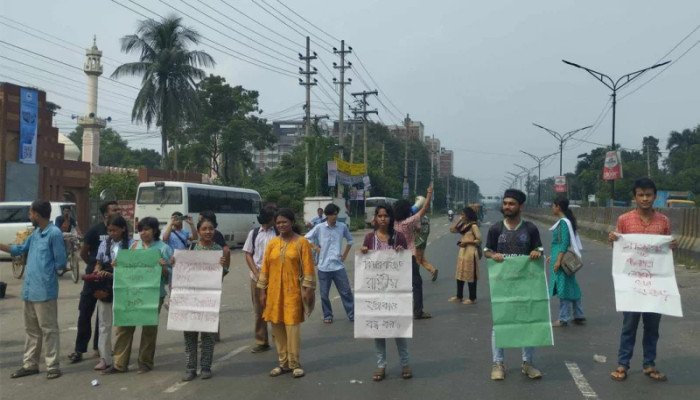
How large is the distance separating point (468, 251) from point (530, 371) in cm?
538

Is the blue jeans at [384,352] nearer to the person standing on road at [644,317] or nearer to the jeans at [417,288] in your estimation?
the person standing on road at [644,317]

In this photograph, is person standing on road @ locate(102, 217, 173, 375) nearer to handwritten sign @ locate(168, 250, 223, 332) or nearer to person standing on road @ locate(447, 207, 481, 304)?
handwritten sign @ locate(168, 250, 223, 332)

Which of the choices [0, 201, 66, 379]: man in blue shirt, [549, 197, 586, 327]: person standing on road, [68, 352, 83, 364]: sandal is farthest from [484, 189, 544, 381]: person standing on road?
[68, 352, 83, 364]: sandal

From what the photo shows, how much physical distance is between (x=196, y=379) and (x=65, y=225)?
430 inches

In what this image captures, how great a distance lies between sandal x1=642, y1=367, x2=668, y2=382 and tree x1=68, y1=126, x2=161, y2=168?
293ft

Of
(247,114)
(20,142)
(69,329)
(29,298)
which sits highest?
(247,114)

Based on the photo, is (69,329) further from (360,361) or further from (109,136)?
(109,136)

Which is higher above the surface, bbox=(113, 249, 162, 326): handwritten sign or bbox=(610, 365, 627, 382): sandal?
bbox=(113, 249, 162, 326): handwritten sign

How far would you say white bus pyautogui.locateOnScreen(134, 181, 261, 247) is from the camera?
27.4 meters

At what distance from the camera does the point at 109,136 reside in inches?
3898

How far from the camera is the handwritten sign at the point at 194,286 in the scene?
23.9 feet

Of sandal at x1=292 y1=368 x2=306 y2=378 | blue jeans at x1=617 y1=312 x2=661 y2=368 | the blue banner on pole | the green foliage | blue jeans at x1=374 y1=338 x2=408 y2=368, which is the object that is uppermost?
the blue banner on pole

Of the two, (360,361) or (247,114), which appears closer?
(360,361)

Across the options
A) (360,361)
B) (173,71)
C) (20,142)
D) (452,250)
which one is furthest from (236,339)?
(173,71)
